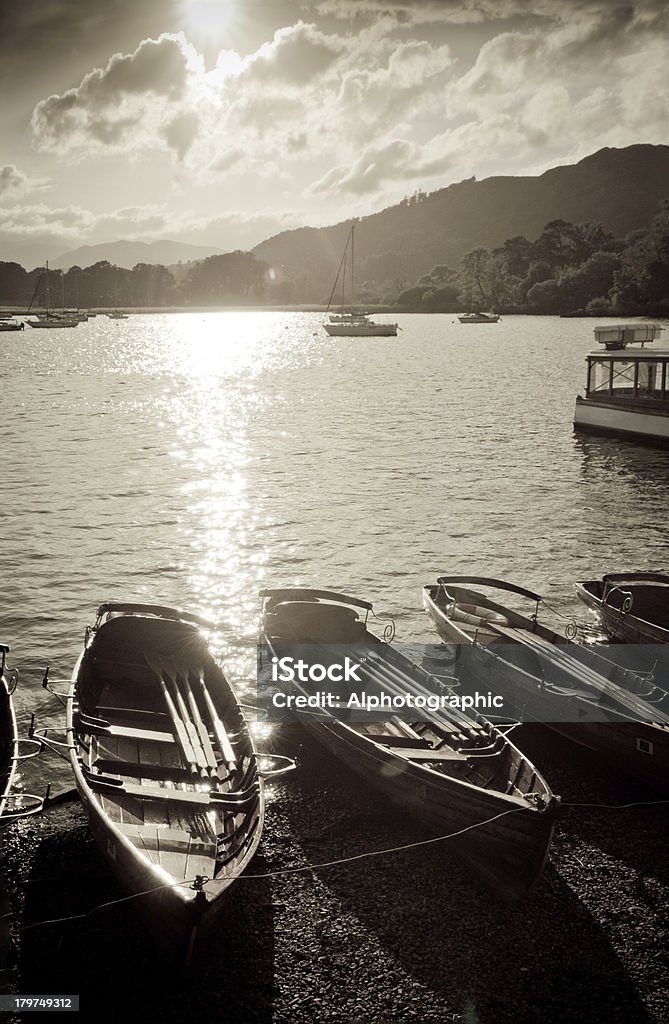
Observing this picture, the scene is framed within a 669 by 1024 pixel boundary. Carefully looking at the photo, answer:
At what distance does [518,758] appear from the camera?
12.8m

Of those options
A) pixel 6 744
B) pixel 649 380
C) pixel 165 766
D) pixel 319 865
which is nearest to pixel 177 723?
pixel 165 766

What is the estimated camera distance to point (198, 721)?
14281 mm

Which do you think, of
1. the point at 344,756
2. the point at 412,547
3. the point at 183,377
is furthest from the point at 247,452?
the point at 183,377

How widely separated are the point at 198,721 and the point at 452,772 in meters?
4.22

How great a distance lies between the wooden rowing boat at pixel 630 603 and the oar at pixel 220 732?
8936 mm

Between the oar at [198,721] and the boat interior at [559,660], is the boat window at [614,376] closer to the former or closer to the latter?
the boat interior at [559,660]

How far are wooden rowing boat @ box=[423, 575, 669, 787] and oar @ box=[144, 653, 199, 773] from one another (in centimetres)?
586

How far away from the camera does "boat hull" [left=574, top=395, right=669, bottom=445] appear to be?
49.4 metres

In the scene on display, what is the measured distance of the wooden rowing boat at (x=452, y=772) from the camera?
1141cm

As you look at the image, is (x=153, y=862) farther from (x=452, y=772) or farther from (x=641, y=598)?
(x=641, y=598)

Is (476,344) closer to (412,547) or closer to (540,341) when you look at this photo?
(540,341)

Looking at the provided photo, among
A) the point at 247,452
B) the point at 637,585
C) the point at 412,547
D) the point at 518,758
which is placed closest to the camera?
the point at 518,758

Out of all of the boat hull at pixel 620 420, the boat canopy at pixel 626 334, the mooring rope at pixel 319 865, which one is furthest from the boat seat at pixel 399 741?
the boat canopy at pixel 626 334

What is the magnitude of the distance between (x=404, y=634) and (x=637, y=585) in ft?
18.9
